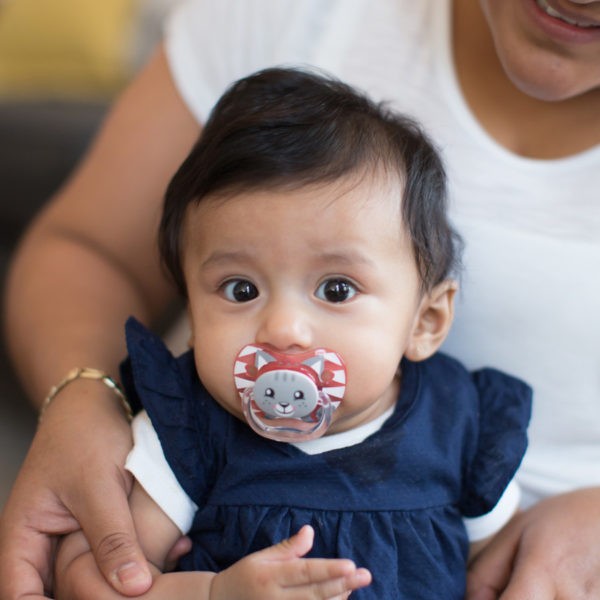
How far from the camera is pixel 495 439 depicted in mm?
1122

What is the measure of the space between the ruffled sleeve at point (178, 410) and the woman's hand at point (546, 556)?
389 mm

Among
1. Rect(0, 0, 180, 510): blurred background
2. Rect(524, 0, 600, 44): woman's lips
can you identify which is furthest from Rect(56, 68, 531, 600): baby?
Rect(0, 0, 180, 510): blurred background

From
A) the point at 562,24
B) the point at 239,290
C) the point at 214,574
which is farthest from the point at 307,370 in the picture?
the point at 562,24

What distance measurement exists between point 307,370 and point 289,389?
0.03 m

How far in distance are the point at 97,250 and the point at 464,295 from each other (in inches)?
24.9

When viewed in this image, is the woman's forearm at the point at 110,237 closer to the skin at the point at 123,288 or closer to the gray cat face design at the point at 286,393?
the skin at the point at 123,288

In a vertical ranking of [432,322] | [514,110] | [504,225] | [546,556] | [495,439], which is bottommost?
[546,556]

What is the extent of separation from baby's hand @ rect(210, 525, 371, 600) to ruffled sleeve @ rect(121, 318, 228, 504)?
0.17 m

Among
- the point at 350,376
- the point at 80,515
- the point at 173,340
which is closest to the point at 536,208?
the point at 350,376

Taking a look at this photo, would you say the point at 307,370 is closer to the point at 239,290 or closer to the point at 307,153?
the point at 239,290

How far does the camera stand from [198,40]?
1.41 metres

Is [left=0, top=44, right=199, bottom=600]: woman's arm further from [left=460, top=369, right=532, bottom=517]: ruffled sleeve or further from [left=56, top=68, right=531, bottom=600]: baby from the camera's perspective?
[left=460, top=369, right=532, bottom=517]: ruffled sleeve

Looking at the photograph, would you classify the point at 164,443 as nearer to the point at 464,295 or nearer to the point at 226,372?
the point at 226,372

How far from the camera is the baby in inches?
38.3
